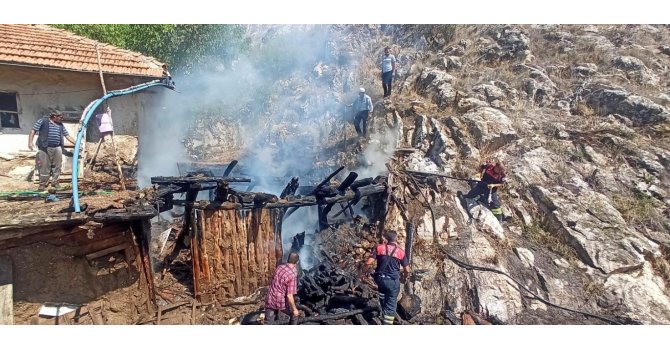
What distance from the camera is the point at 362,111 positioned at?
13.7 m

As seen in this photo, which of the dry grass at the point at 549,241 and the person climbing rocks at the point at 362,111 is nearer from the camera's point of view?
the dry grass at the point at 549,241

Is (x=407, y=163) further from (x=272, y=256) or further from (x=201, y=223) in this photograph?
(x=201, y=223)

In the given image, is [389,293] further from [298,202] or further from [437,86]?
[437,86]

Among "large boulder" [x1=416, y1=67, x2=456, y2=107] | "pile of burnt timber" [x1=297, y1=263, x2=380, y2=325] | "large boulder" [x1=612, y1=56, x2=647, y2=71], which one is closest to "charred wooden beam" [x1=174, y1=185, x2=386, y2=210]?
"pile of burnt timber" [x1=297, y1=263, x2=380, y2=325]

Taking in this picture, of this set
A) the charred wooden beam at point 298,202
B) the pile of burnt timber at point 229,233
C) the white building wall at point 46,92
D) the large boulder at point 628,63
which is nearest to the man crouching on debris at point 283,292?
the pile of burnt timber at point 229,233

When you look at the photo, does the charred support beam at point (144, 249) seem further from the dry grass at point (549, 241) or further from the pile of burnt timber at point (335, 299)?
the dry grass at point (549, 241)

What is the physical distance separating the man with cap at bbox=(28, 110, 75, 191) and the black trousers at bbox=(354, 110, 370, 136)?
8.72 m

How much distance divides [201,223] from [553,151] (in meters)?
10.3

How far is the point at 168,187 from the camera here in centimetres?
806

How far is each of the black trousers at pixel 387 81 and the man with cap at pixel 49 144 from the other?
34.1ft

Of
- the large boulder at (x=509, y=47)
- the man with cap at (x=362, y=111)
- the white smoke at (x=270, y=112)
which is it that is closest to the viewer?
the white smoke at (x=270, y=112)

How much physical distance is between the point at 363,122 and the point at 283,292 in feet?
27.6

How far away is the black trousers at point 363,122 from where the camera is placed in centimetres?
1380
